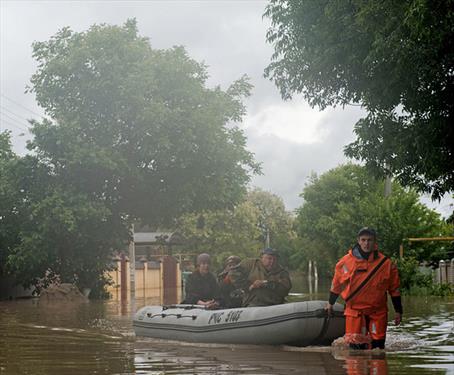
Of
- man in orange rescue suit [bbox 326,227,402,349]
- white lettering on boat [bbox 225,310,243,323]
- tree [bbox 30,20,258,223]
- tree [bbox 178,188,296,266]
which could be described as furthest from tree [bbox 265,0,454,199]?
tree [bbox 178,188,296,266]

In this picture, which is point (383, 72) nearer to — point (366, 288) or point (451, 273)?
point (366, 288)

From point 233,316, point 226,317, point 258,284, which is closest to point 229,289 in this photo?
point 226,317

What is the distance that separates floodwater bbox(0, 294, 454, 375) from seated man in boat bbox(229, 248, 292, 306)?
0.99m

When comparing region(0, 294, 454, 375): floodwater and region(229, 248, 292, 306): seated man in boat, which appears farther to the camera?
region(229, 248, 292, 306): seated man in boat

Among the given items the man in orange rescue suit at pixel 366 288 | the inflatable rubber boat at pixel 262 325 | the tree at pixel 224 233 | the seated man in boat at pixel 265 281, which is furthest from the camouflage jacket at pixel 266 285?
the tree at pixel 224 233

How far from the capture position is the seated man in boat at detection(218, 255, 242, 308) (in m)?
16.4

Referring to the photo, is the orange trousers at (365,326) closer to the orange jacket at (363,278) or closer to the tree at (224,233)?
the orange jacket at (363,278)

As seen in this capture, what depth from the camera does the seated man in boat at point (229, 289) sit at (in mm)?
16375

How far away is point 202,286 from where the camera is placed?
57.1ft

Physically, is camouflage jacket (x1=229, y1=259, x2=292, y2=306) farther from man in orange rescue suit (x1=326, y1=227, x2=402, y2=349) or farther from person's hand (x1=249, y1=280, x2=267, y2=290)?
man in orange rescue suit (x1=326, y1=227, x2=402, y2=349)

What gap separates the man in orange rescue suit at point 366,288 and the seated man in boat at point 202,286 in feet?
16.4

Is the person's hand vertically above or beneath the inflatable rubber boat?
above

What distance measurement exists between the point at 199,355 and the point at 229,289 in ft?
10.6

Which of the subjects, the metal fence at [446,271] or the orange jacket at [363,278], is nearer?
the orange jacket at [363,278]
